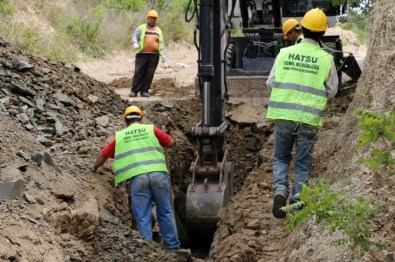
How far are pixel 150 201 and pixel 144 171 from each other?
14.9 inches

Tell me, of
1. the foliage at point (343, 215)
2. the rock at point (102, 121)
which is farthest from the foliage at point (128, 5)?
the foliage at point (343, 215)

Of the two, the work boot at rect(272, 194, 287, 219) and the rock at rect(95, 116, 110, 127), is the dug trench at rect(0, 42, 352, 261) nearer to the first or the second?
the rock at rect(95, 116, 110, 127)

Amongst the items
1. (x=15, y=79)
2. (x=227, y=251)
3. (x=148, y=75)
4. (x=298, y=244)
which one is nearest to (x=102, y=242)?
(x=227, y=251)

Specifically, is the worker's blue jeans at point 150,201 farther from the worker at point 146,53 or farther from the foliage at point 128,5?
the foliage at point 128,5

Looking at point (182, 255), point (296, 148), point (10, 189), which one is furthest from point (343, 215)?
point (182, 255)

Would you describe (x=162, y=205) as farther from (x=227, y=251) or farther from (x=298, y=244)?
(x=298, y=244)

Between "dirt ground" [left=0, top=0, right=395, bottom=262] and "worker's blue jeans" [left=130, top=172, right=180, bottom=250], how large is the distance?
→ 20 cm

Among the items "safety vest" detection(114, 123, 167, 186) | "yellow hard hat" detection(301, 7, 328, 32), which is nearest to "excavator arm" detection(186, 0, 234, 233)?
"safety vest" detection(114, 123, 167, 186)

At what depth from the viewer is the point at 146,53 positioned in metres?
17.9

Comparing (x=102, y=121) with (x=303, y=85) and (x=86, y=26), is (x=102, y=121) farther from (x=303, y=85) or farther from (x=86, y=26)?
(x=86, y=26)

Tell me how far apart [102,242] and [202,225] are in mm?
2670

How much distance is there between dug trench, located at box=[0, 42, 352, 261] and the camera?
8445 millimetres

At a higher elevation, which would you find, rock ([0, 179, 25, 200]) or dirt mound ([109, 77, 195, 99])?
rock ([0, 179, 25, 200])

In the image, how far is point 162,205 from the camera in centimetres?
1041
